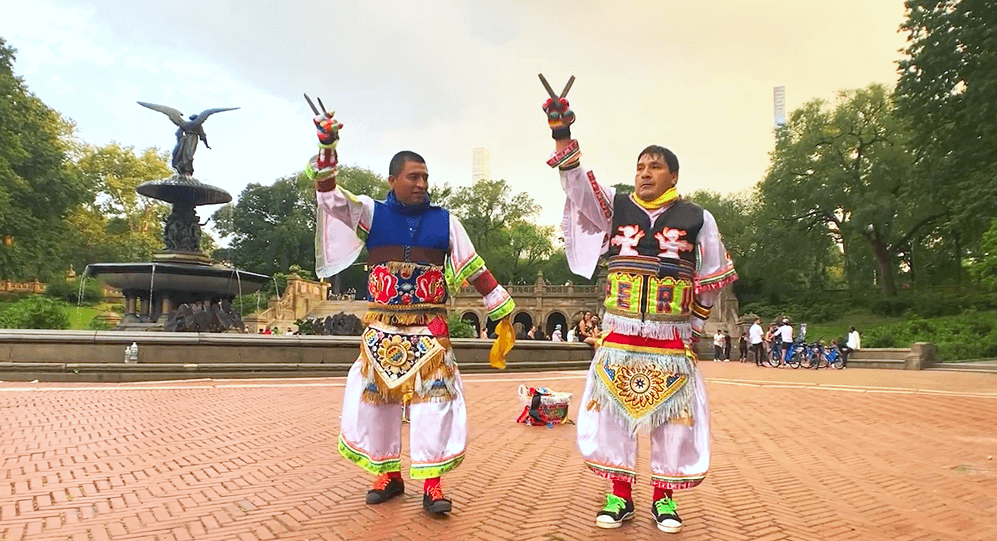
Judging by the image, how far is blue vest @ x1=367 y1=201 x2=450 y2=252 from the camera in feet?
13.8

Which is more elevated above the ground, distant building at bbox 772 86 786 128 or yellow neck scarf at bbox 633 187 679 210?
distant building at bbox 772 86 786 128

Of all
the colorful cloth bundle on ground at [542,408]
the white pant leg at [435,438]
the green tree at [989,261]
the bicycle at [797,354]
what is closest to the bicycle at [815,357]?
the bicycle at [797,354]

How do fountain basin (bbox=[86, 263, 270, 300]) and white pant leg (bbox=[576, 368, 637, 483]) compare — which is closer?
white pant leg (bbox=[576, 368, 637, 483])

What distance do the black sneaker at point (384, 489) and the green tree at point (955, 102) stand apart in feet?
80.8

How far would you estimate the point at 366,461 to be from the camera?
4020 mm

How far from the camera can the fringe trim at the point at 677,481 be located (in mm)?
3654

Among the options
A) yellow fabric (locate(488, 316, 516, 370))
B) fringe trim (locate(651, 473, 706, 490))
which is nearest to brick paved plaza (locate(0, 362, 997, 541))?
Answer: fringe trim (locate(651, 473, 706, 490))

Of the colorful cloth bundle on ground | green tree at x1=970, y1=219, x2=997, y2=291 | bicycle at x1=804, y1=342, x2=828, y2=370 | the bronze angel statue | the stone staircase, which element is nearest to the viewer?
the colorful cloth bundle on ground

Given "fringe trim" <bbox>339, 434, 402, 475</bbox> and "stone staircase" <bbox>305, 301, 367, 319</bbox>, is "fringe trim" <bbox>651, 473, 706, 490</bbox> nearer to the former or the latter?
"fringe trim" <bbox>339, 434, 402, 475</bbox>

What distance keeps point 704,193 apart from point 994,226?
39.6 m

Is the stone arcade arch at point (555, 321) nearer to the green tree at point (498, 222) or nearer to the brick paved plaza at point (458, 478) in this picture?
the green tree at point (498, 222)

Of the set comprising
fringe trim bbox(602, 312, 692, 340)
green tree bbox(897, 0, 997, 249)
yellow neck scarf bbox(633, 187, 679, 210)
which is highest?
green tree bbox(897, 0, 997, 249)

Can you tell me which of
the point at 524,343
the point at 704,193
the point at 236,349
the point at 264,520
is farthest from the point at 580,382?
the point at 704,193

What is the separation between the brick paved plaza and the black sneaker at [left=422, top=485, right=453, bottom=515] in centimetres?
7
